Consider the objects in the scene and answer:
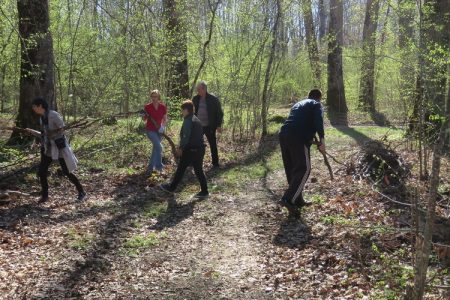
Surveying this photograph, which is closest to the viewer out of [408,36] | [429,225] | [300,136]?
[429,225]

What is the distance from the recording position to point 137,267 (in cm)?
533

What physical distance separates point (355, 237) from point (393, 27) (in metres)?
7.04

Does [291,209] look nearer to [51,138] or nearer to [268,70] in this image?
[51,138]

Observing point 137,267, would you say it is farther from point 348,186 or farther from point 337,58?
point 337,58

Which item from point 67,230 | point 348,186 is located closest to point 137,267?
point 67,230

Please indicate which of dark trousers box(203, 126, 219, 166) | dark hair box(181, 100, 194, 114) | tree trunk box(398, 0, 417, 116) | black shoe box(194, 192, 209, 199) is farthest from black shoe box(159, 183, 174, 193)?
tree trunk box(398, 0, 417, 116)

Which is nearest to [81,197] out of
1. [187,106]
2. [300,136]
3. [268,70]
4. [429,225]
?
[187,106]

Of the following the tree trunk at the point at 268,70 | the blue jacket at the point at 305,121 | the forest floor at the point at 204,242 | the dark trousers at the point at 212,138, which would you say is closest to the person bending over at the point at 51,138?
the forest floor at the point at 204,242

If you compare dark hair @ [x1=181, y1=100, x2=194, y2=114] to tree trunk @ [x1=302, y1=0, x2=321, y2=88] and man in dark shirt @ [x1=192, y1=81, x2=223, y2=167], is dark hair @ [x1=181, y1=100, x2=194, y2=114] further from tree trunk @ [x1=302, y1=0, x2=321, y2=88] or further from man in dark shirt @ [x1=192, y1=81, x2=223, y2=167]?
tree trunk @ [x1=302, y1=0, x2=321, y2=88]

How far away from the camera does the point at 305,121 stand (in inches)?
268

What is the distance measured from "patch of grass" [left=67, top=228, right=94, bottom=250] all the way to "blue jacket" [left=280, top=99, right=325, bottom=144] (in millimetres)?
3273

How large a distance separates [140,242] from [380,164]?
195 inches

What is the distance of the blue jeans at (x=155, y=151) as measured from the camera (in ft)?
31.4

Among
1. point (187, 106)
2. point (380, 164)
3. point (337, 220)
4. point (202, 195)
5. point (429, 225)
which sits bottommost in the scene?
point (337, 220)
